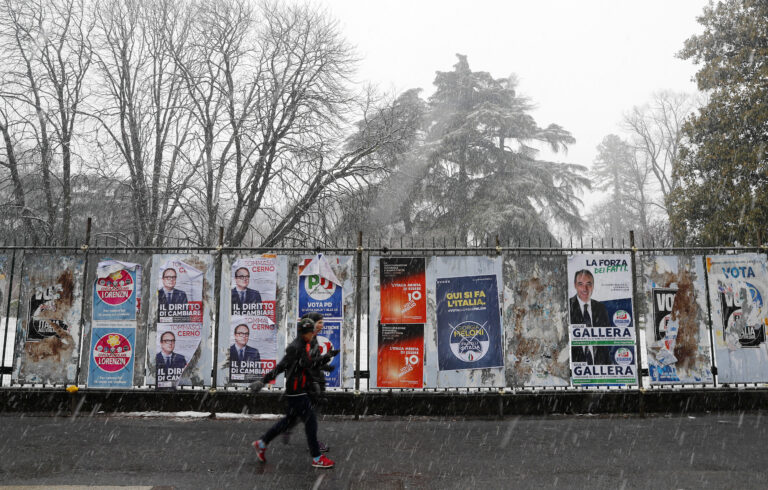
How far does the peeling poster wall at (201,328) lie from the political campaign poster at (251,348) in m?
0.40

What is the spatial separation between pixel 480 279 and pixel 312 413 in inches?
157

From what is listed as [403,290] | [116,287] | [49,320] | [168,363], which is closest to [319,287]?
[403,290]

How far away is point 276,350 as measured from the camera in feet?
28.3

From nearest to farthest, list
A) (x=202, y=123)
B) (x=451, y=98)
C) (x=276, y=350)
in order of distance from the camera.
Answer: (x=276, y=350)
(x=202, y=123)
(x=451, y=98)

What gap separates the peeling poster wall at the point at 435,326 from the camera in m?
8.55

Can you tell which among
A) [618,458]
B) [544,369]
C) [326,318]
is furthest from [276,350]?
[618,458]

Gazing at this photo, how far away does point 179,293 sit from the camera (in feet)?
29.0

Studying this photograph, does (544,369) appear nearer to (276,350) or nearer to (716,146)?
(276,350)

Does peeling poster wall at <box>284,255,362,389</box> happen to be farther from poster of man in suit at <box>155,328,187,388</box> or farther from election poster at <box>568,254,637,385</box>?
election poster at <box>568,254,637,385</box>

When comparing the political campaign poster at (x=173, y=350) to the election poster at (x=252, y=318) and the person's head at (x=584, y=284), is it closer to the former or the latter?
the election poster at (x=252, y=318)

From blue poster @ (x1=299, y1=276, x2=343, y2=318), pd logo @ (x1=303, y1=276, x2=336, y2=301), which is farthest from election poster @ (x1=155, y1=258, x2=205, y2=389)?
pd logo @ (x1=303, y1=276, x2=336, y2=301)

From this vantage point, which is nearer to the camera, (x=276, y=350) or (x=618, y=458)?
(x=618, y=458)

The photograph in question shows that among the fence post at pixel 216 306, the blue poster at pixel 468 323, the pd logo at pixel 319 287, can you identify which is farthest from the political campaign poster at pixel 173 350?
the blue poster at pixel 468 323

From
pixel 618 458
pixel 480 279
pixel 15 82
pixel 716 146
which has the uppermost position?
pixel 15 82
